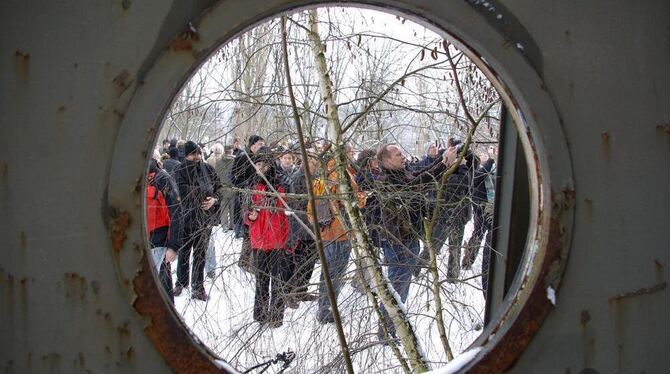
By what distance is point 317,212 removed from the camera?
5254mm

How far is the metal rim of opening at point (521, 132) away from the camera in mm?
1316

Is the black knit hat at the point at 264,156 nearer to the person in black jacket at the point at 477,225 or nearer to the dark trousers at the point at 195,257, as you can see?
the dark trousers at the point at 195,257

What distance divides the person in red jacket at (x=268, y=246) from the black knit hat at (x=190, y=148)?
68cm

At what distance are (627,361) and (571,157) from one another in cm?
45

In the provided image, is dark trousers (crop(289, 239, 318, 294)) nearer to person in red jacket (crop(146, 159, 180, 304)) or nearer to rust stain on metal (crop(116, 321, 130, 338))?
person in red jacket (crop(146, 159, 180, 304))

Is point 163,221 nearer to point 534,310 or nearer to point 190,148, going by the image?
point 190,148

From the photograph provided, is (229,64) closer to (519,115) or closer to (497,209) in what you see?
(497,209)

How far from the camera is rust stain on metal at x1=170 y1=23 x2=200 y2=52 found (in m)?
1.33

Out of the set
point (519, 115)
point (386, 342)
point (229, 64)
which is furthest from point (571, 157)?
point (229, 64)

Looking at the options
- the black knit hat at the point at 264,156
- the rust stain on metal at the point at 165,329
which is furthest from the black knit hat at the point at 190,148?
the rust stain on metal at the point at 165,329

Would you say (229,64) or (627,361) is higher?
(229,64)

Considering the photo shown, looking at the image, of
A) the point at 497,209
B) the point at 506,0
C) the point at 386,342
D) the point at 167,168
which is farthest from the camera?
the point at 167,168

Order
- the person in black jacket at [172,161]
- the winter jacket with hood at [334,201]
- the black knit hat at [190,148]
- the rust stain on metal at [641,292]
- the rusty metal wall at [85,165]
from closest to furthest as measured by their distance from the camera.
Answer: the rusty metal wall at [85,165] < the rust stain on metal at [641,292] < the winter jacket with hood at [334,201] < the black knit hat at [190,148] < the person in black jacket at [172,161]

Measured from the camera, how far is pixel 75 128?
1309mm
